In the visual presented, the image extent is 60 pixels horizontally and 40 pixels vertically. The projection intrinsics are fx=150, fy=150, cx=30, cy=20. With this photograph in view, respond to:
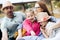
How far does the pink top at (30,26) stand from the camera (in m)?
1.35

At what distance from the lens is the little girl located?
134 centimetres

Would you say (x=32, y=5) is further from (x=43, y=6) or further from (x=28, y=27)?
(x=28, y=27)

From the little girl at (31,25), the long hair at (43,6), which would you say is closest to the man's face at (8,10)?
the little girl at (31,25)

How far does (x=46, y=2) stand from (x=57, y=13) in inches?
5.5

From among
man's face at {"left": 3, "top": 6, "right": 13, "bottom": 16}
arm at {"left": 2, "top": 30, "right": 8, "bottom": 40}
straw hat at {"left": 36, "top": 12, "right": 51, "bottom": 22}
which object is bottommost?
arm at {"left": 2, "top": 30, "right": 8, "bottom": 40}

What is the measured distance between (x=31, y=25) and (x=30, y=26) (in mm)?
13

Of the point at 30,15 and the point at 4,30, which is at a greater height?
the point at 30,15

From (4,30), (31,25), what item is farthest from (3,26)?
→ (31,25)

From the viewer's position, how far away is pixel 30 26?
4.48 ft

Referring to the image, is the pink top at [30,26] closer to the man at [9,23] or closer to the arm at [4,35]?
the man at [9,23]

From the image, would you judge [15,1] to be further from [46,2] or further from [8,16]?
[46,2]

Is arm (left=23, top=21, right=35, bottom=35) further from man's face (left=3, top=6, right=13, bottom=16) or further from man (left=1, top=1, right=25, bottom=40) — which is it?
man's face (left=3, top=6, right=13, bottom=16)

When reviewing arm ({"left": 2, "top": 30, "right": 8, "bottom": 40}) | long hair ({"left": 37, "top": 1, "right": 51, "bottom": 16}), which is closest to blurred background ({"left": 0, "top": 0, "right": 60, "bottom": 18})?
long hair ({"left": 37, "top": 1, "right": 51, "bottom": 16})

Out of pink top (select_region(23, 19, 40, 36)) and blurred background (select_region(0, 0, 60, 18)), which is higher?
blurred background (select_region(0, 0, 60, 18))
